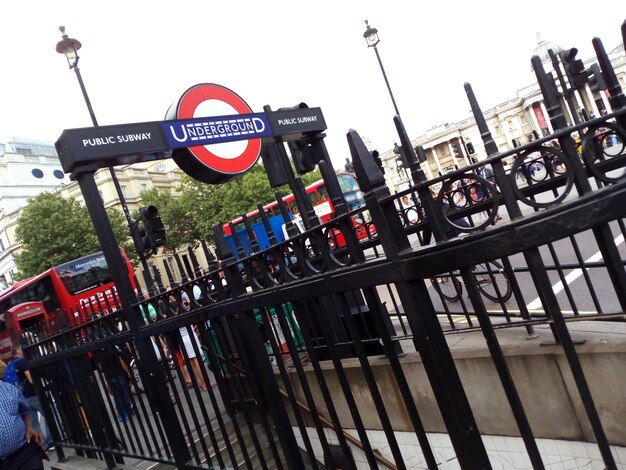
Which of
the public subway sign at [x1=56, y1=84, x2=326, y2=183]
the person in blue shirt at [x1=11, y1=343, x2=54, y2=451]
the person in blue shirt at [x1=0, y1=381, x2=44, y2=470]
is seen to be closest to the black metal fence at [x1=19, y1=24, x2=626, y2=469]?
the person in blue shirt at [x1=0, y1=381, x2=44, y2=470]

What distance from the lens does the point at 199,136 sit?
4.17m

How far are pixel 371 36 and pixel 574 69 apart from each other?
1699 cm

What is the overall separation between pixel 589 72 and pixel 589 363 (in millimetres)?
1767

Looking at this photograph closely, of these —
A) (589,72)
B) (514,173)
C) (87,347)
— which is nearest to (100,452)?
(87,347)

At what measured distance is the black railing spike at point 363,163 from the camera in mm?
1654

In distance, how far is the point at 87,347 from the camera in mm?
4117

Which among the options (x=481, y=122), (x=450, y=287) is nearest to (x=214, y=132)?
(x=481, y=122)

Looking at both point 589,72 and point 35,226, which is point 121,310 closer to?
point 589,72

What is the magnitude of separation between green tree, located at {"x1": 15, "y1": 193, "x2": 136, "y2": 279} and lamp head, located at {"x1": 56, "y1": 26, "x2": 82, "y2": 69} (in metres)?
17.6

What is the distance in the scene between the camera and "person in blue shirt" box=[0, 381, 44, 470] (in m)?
3.49

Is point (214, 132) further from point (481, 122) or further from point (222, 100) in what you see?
point (481, 122)

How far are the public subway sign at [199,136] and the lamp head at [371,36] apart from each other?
46.0ft

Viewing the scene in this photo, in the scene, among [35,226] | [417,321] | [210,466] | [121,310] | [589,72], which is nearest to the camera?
[417,321]

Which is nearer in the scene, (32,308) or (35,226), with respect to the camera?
(32,308)
